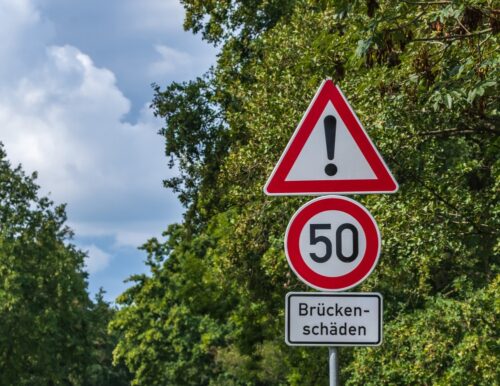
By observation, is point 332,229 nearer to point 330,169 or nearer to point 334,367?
point 330,169

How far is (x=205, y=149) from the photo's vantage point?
26953 millimetres

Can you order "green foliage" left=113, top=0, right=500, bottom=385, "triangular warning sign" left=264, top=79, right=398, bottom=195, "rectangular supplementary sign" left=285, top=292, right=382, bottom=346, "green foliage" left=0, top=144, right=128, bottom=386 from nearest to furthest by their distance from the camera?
"rectangular supplementary sign" left=285, top=292, right=382, bottom=346, "triangular warning sign" left=264, top=79, right=398, bottom=195, "green foliage" left=113, top=0, right=500, bottom=385, "green foliage" left=0, top=144, right=128, bottom=386

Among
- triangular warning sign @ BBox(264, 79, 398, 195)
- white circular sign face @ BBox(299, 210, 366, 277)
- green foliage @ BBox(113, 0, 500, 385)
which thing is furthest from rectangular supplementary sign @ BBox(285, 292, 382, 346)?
green foliage @ BBox(113, 0, 500, 385)

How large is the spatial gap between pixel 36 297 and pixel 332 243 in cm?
4060

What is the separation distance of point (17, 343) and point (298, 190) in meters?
40.3

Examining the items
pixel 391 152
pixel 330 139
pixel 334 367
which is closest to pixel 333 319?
pixel 334 367

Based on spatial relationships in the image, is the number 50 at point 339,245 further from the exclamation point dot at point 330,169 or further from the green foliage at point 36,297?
the green foliage at point 36,297

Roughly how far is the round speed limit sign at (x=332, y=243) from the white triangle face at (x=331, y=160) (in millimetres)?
194

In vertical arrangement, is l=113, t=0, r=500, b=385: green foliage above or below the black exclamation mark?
above

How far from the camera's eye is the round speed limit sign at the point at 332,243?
17.9ft

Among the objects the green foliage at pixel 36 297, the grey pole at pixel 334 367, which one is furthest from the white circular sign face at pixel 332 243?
the green foliage at pixel 36 297

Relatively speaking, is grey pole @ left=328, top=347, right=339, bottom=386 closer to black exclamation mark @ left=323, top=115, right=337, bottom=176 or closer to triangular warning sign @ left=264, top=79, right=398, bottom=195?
triangular warning sign @ left=264, top=79, right=398, bottom=195

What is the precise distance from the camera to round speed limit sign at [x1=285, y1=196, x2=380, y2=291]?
5469 mm

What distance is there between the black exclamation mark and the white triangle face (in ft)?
0.04
